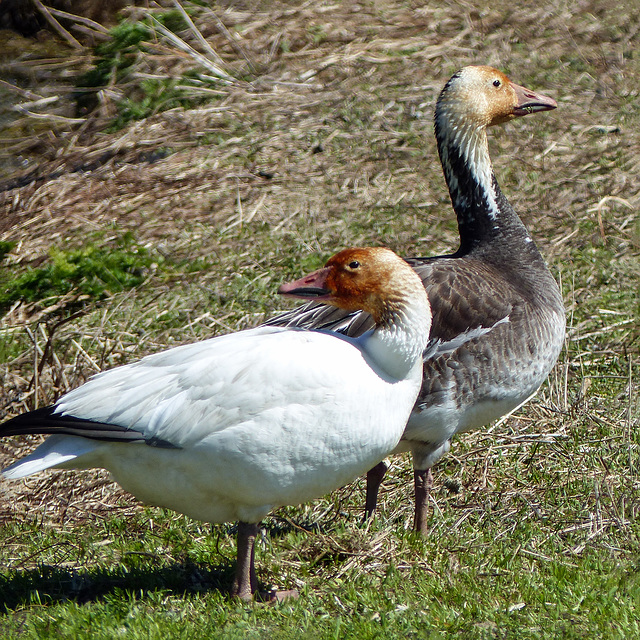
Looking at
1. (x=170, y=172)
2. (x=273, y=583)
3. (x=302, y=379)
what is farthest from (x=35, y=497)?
(x=170, y=172)

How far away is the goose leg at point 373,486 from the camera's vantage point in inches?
184

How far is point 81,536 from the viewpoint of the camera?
464 cm

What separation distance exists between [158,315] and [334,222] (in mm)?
1863

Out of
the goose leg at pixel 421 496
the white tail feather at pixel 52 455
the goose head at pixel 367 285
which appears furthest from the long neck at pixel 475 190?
the white tail feather at pixel 52 455

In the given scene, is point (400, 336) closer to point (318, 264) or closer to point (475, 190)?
point (475, 190)

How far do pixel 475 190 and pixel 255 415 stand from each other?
237cm

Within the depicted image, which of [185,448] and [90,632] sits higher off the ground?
[185,448]

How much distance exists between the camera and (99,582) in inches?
158

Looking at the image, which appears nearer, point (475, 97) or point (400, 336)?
point (400, 336)

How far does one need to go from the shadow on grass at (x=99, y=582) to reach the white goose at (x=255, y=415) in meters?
0.37

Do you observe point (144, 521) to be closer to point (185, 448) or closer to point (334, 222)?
point (185, 448)

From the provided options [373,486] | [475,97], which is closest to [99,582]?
[373,486]

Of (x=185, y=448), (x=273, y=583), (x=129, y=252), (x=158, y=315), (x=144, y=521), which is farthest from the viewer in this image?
(x=129, y=252)

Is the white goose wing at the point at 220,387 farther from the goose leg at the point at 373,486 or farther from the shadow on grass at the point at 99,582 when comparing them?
the goose leg at the point at 373,486
